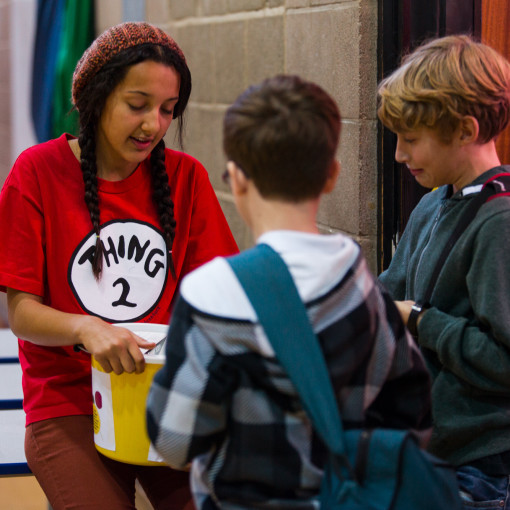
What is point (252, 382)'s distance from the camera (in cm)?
109

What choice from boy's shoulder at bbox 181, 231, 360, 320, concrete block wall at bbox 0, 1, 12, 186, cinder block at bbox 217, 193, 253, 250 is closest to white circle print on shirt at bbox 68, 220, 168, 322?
boy's shoulder at bbox 181, 231, 360, 320

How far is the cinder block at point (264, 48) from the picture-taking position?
115 inches

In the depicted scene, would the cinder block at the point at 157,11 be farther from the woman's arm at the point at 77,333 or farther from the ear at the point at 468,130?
the ear at the point at 468,130

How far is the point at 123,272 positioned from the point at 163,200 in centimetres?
21

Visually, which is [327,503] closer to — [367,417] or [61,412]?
[367,417]

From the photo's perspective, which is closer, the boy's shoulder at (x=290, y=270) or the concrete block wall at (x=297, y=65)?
the boy's shoulder at (x=290, y=270)

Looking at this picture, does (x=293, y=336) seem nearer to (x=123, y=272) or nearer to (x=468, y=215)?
(x=468, y=215)

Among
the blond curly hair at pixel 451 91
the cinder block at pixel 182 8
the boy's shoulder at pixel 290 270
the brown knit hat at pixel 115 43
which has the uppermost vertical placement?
the cinder block at pixel 182 8

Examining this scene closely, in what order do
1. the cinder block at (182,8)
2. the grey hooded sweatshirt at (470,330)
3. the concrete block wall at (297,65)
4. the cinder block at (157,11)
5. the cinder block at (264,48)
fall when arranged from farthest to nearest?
the cinder block at (157,11) < the cinder block at (182,8) < the cinder block at (264,48) < the concrete block wall at (297,65) < the grey hooded sweatshirt at (470,330)

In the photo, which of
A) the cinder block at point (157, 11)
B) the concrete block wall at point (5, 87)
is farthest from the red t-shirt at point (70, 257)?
the concrete block wall at point (5, 87)

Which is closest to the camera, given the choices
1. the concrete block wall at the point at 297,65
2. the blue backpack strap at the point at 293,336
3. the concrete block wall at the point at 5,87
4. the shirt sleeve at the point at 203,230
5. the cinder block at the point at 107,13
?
the blue backpack strap at the point at 293,336

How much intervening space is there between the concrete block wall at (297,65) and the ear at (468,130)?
0.80 metres

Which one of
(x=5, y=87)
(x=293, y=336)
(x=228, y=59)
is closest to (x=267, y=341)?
(x=293, y=336)

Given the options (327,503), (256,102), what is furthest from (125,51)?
(327,503)
